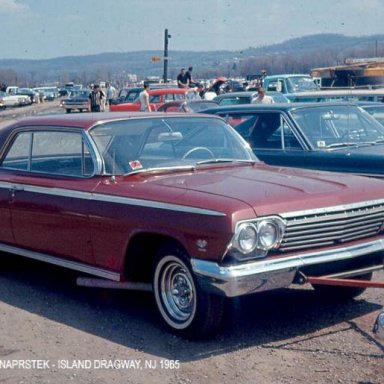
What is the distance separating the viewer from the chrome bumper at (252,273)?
497 centimetres

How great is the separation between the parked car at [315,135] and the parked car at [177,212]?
6.26 feet

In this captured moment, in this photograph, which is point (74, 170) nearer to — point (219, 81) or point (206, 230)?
point (206, 230)

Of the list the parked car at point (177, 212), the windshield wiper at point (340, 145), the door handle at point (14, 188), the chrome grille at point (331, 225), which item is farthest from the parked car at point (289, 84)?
the chrome grille at point (331, 225)

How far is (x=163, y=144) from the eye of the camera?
6.46 m

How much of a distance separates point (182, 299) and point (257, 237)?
2.49 ft

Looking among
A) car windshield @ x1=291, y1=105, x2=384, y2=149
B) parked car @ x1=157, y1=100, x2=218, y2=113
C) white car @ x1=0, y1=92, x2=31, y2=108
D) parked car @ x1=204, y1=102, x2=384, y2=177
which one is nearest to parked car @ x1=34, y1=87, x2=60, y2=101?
white car @ x1=0, y1=92, x2=31, y2=108

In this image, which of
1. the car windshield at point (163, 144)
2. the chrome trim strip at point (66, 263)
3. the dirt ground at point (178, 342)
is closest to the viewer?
the dirt ground at point (178, 342)

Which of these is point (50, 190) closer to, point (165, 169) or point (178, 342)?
point (165, 169)

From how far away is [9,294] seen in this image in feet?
22.1

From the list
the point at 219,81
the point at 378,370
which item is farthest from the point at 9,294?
the point at 219,81

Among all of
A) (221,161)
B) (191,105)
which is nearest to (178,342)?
(221,161)

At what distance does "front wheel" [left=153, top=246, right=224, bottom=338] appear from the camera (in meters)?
5.26

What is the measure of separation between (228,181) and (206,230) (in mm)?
780

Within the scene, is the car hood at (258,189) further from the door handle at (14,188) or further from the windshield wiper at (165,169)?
the door handle at (14,188)
